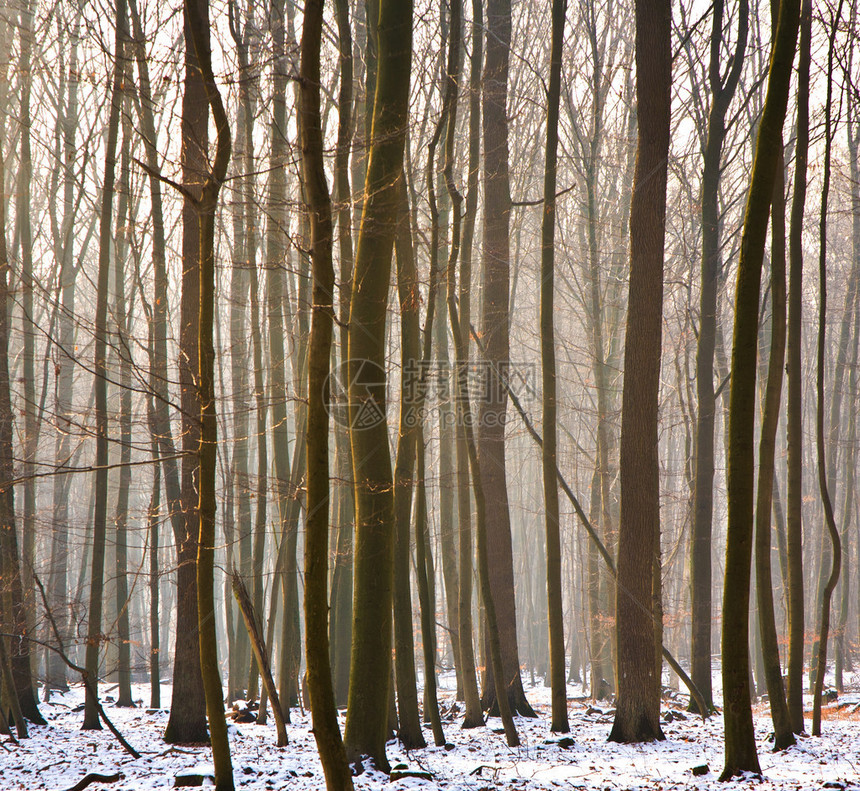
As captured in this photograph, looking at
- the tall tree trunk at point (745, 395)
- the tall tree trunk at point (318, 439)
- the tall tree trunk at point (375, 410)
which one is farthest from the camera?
the tall tree trunk at point (375, 410)

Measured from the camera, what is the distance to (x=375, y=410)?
4.95 metres

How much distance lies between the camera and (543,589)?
91.6 ft

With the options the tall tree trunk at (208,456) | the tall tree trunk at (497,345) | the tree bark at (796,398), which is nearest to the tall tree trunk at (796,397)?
the tree bark at (796,398)

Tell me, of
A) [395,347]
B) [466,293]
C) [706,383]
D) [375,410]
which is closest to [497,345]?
[466,293]

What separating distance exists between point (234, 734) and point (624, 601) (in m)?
4.45

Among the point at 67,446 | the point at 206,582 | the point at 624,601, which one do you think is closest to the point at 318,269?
the point at 206,582

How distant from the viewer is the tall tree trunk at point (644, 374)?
6801 mm

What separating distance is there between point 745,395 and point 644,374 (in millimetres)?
2533

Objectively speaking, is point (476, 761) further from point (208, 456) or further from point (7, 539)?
point (7, 539)

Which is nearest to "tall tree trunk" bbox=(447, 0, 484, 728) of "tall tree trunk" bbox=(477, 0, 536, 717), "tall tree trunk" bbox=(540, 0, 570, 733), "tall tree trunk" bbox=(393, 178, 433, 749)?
"tall tree trunk" bbox=(477, 0, 536, 717)

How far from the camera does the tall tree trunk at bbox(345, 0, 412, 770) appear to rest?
196 inches

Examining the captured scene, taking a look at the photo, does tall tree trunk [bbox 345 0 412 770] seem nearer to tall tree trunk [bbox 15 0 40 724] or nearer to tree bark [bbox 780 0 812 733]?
tree bark [bbox 780 0 812 733]

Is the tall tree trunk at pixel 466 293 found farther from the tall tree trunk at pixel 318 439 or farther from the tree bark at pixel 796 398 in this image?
the tall tree trunk at pixel 318 439

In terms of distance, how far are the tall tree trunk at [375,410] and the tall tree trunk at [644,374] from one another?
2.94 meters
